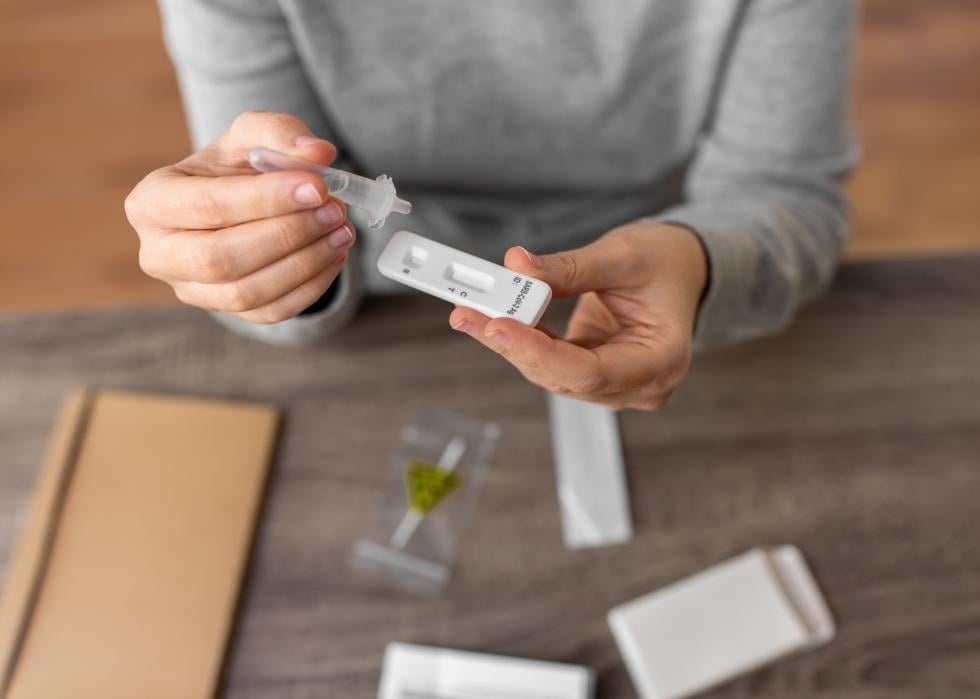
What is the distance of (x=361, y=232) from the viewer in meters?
0.87

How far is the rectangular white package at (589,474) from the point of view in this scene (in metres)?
0.69

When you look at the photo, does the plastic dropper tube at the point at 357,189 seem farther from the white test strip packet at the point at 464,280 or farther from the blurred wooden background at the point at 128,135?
the blurred wooden background at the point at 128,135

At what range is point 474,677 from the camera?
646mm

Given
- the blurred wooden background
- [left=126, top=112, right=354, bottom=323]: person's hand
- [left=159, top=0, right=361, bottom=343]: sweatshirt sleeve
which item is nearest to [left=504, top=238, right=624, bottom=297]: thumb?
[left=126, top=112, right=354, bottom=323]: person's hand

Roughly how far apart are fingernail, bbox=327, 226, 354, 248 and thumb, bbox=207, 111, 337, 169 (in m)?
0.04

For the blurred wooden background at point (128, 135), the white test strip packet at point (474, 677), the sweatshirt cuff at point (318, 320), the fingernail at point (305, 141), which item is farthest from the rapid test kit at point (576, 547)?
the blurred wooden background at point (128, 135)

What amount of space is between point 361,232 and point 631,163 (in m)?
0.29

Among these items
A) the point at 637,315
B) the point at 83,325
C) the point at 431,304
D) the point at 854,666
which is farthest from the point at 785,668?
the point at 83,325

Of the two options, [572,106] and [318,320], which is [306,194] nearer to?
[318,320]

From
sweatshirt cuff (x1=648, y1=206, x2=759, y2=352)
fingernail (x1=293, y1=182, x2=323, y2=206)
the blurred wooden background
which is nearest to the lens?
fingernail (x1=293, y1=182, x2=323, y2=206)

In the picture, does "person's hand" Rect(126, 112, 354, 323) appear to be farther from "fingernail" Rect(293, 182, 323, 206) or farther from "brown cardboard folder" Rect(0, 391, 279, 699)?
"brown cardboard folder" Rect(0, 391, 279, 699)

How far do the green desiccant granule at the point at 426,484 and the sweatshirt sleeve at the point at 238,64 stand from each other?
0.14 metres

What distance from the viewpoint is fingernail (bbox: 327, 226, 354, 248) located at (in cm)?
47

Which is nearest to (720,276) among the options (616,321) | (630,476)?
(616,321)
